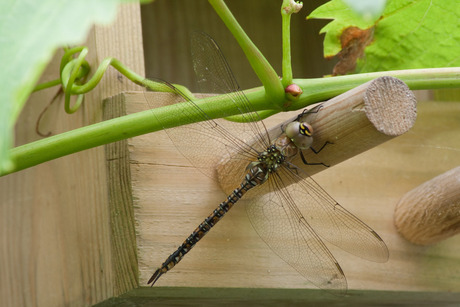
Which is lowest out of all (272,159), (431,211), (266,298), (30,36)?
(266,298)

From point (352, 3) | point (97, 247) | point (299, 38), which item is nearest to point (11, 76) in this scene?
point (352, 3)

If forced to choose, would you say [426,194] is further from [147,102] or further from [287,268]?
[147,102]

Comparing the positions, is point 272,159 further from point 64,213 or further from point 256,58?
point 64,213

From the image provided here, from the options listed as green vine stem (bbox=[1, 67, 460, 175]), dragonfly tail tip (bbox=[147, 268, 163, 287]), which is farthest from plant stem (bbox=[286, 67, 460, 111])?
dragonfly tail tip (bbox=[147, 268, 163, 287])

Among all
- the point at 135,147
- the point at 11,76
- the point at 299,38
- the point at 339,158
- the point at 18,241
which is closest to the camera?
the point at 11,76

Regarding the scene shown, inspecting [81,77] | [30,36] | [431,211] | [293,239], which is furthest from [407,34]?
[30,36]

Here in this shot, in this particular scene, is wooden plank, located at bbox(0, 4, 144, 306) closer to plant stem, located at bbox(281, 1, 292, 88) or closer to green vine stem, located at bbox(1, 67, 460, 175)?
green vine stem, located at bbox(1, 67, 460, 175)

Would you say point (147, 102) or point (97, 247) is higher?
point (147, 102)

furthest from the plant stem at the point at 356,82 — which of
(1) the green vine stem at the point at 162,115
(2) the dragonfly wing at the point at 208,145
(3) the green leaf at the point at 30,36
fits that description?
(3) the green leaf at the point at 30,36
